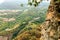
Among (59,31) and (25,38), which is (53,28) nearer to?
(59,31)

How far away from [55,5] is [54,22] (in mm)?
2063

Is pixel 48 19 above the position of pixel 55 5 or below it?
below

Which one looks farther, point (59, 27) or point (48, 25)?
point (48, 25)

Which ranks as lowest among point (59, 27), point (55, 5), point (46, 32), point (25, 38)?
point (25, 38)

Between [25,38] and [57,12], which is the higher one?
[57,12]

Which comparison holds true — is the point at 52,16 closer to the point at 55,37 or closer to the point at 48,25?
the point at 48,25

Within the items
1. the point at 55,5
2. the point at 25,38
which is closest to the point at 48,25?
the point at 55,5

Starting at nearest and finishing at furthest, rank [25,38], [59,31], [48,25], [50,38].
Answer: [59,31] → [50,38] → [48,25] → [25,38]

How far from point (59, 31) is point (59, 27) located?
0.50 metres

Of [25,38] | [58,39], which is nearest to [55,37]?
[58,39]

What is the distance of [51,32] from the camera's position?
22.3 meters

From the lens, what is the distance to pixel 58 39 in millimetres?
21047

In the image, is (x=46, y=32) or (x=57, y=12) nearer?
(x=57, y=12)

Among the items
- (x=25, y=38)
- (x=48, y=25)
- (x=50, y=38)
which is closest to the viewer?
(x=50, y=38)
